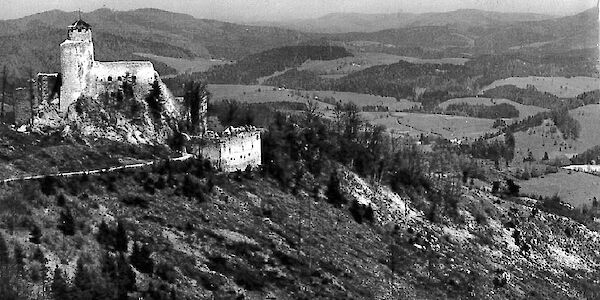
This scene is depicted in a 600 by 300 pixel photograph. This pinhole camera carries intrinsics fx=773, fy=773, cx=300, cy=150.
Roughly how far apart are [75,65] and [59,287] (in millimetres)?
43329

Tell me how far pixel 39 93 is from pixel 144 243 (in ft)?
118

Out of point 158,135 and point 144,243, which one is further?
point 158,135

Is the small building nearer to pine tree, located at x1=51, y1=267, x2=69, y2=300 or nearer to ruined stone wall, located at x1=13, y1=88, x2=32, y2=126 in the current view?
ruined stone wall, located at x1=13, y1=88, x2=32, y2=126

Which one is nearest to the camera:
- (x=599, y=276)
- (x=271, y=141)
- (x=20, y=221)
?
(x=20, y=221)

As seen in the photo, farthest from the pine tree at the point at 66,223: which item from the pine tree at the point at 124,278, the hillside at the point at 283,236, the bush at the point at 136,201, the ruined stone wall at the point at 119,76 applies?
the ruined stone wall at the point at 119,76

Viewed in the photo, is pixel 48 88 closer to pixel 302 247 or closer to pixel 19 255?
pixel 302 247

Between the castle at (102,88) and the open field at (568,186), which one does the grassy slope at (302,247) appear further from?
the open field at (568,186)

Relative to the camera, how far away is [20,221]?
59.9 meters

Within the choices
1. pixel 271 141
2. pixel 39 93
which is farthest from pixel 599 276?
pixel 39 93

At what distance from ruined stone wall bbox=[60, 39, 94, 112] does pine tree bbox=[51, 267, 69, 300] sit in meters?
40.3

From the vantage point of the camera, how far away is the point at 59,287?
53.4 metres

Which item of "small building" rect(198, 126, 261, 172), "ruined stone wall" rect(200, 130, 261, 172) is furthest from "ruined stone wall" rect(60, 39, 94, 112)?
"ruined stone wall" rect(200, 130, 261, 172)

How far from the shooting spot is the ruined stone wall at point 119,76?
92562mm

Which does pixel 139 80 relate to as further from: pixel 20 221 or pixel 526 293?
pixel 526 293
